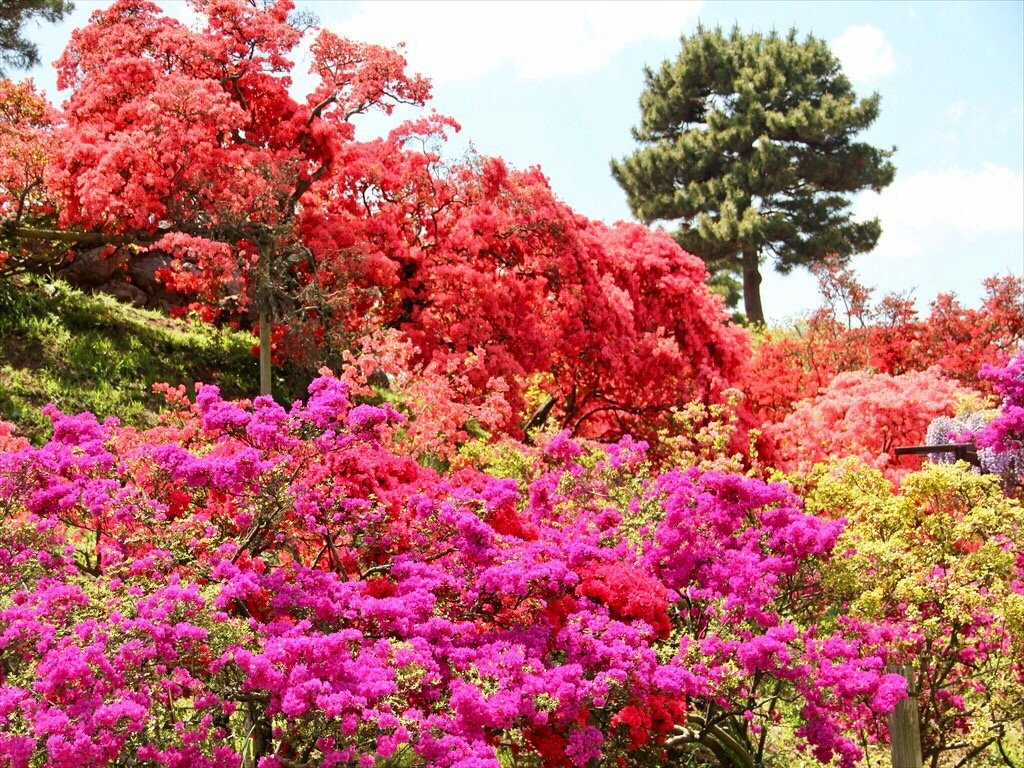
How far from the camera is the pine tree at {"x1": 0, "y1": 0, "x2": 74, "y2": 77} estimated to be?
58.0 ft

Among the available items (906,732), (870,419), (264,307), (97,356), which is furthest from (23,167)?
(906,732)

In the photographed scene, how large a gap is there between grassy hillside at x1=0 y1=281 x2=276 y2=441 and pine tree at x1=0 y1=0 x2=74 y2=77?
4983 mm

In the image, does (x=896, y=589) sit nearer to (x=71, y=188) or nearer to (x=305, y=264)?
(x=305, y=264)

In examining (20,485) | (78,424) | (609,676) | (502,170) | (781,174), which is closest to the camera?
(609,676)

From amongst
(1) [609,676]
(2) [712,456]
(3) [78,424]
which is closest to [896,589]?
(1) [609,676]

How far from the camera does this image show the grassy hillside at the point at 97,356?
43.1 ft

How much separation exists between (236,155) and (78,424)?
26.3 feet

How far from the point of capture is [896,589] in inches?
249

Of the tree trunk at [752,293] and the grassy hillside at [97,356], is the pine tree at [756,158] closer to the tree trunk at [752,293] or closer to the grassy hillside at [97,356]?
the tree trunk at [752,293]

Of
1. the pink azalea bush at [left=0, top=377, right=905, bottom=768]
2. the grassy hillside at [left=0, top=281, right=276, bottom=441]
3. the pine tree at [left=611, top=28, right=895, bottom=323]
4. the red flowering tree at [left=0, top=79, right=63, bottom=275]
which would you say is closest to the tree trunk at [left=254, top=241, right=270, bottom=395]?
the grassy hillside at [left=0, top=281, right=276, bottom=441]

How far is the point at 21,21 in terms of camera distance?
17.9 m

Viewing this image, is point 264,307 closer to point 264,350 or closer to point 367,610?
point 264,350

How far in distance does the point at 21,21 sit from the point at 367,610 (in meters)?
16.6

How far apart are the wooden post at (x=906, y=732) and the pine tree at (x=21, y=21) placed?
1722 centimetres
